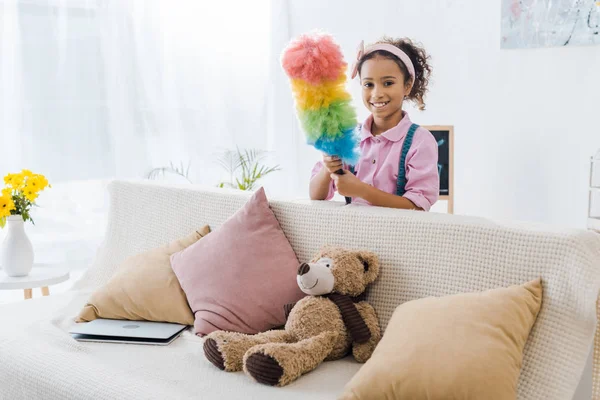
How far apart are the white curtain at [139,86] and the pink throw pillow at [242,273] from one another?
1814 millimetres

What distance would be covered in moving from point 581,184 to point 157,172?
7.76 ft

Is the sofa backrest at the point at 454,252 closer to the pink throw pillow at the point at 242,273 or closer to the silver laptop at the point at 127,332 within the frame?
the pink throw pillow at the point at 242,273

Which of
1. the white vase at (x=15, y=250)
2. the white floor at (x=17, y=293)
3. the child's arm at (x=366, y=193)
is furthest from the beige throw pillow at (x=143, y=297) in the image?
the white floor at (x=17, y=293)

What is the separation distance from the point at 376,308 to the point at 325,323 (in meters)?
0.19

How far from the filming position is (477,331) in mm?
1479

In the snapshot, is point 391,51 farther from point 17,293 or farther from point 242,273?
point 17,293

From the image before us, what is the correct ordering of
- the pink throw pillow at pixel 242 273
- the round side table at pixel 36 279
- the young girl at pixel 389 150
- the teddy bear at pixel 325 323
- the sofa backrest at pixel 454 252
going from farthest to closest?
1. the round side table at pixel 36 279
2. the young girl at pixel 389 150
3. the pink throw pillow at pixel 242 273
4. the teddy bear at pixel 325 323
5. the sofa backrest at pixel 454 252

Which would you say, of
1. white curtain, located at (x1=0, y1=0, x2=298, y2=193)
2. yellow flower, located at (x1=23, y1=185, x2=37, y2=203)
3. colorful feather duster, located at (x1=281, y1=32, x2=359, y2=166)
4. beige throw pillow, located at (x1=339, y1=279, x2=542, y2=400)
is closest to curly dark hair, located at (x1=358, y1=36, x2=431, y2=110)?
colorful feather duster, located at (x1=281, y1=32, x2=359, y2=166)

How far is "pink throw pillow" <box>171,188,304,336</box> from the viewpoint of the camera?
1958 millimetres

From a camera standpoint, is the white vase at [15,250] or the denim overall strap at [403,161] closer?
the denim overall strap at [403,161]

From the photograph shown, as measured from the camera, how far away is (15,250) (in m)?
2.75

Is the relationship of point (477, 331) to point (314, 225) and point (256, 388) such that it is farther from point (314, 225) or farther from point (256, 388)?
point (314, 225)

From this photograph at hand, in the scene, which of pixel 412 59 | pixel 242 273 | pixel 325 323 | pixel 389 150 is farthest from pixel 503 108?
pixel 325 323

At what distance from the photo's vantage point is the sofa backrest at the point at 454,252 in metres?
1.53
